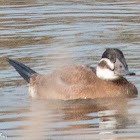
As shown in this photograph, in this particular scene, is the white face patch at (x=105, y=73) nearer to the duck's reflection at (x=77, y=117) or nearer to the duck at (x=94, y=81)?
the duck at (x=94, y=81)

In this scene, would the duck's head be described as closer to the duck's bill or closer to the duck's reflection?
the duck's bill

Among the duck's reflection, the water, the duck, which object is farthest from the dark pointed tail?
the duck's reflection

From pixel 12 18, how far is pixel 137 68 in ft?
20.0

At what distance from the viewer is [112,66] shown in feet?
36.8

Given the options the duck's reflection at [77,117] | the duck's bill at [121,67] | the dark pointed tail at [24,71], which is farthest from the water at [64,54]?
the duck's bill at [121,67]

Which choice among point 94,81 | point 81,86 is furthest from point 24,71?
point 94,81

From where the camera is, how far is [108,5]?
63.1ft

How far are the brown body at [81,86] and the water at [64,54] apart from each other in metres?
0.21

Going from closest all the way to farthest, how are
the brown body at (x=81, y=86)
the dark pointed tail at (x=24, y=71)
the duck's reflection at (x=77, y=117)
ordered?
the duck's reflection at (x=77, y=117)
the brown body at (x=81, y=86)
the dark pointed tail at (x=24, y=71)

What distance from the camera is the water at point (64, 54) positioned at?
29.7 feet

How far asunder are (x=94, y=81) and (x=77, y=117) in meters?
1.49

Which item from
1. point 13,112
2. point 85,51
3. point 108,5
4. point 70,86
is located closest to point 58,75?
point 70,86

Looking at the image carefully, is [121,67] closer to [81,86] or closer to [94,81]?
[94,81]

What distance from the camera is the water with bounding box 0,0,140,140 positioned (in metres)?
9.06
